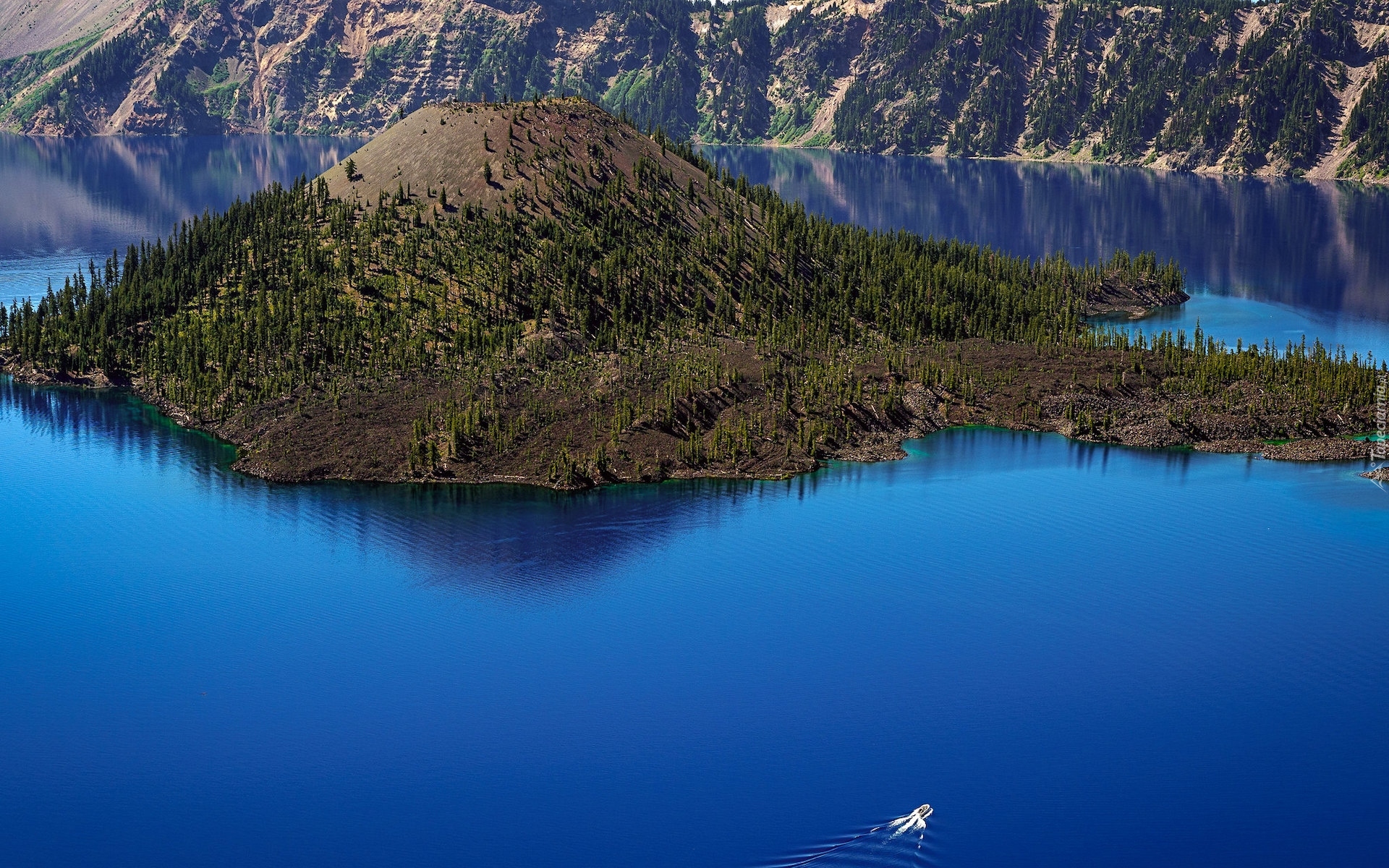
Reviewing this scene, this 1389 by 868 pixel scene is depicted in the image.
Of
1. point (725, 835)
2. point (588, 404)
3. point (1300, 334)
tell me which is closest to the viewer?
point (725, 835)

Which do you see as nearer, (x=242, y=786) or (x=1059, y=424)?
(x=242, y=786)

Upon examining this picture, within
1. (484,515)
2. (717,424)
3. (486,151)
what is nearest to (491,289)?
(486,151)

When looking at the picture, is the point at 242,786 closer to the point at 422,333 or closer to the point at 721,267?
the point at 422,333

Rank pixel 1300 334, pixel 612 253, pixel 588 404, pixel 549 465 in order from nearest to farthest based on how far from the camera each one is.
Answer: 1. pixel 549 465
2. pixel 588 404
3. pixel 612 253
4. pixel 1300 334

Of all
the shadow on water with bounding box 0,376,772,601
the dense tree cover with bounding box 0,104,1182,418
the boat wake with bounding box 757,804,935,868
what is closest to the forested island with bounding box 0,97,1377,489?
the dense tree cover with bounding box 0,104,1182,418

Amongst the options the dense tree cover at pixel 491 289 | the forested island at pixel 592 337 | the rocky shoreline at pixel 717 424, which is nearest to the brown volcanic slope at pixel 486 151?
the forested island at pixel 592 337

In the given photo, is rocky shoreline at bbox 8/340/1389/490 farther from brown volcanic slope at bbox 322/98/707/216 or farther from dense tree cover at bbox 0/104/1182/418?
brown volcanic slope at bbox 322/98/707/216

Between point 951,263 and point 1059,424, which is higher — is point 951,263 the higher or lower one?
the higher one

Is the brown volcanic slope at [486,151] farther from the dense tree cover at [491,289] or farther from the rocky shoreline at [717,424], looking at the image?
the rocky shoreline at [717,424]

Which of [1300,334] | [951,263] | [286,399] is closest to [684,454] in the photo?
[286,399]
